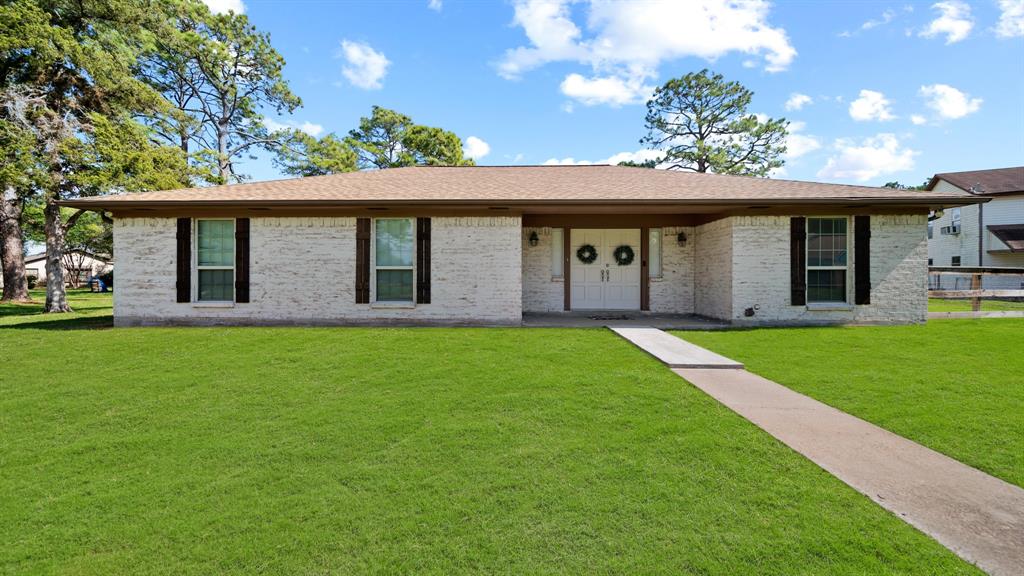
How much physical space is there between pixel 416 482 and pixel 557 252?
923 cm

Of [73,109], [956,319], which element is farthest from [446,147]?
Result: [956,319]

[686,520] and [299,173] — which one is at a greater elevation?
[299,173]

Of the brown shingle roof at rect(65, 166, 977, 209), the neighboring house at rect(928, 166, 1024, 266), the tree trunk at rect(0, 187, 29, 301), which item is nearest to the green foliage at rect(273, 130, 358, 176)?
the tree trunk at rect(0, 187, 29, 301)

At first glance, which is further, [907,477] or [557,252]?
[557,252]

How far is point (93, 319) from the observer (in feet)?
35.8

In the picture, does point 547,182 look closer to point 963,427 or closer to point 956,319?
point 963,427

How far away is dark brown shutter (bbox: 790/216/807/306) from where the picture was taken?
940 cm

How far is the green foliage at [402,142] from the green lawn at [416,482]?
2354cm

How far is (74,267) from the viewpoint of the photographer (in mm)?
32594

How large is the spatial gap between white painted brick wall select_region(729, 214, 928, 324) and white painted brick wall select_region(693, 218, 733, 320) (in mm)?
220

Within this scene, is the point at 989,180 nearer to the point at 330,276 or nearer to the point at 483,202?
the point at 483,202

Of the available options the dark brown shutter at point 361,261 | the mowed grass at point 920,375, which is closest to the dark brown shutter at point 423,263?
the dark brown shutter at point 361,261

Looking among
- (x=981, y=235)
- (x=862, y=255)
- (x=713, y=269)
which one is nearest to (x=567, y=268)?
(x=713, y=269)

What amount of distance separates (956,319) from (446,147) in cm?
2414
